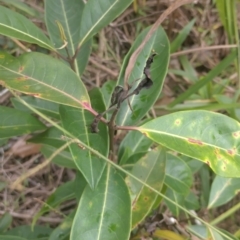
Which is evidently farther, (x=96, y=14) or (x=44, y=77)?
(x=96, y=14)

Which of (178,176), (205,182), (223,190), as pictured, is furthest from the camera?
(205,182)

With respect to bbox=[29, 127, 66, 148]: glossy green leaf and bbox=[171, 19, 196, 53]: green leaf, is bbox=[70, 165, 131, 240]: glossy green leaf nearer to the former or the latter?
bbox=[29, 127, 66, 148]: glossy green leaf

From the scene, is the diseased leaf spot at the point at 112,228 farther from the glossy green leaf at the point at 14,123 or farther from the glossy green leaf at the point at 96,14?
the glossy green leaf at the point at 96,14

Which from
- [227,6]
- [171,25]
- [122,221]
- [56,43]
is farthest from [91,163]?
[171,25]

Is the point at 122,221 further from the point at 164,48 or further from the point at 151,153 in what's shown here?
the point at 164,48

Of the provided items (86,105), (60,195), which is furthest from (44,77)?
(60,195)

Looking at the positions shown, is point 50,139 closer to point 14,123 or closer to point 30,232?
point 14,123

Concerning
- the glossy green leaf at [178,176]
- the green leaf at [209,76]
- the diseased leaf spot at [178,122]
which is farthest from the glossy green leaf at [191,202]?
the diseased leaf spot at [178,122]
